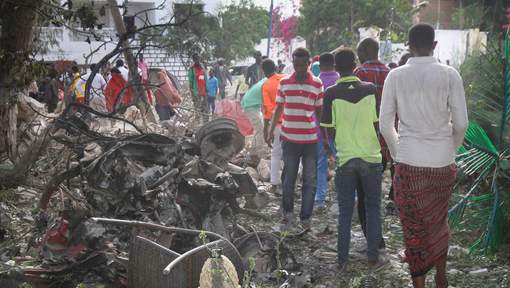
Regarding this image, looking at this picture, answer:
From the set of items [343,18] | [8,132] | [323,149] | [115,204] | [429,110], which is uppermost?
[343,18]

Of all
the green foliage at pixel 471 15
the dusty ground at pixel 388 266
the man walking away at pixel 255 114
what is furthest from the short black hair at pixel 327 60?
the green foliage at pixel 471 15

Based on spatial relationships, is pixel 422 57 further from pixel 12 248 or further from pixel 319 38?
pixel 319 38

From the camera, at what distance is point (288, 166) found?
648 cm

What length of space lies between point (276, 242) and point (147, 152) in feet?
5.42

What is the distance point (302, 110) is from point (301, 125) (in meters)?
0.16

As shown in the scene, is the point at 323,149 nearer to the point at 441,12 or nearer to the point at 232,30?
the point at 232,30

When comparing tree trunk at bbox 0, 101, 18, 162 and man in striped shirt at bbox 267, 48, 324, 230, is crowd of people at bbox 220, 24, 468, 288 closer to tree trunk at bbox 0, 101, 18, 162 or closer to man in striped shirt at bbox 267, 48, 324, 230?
man in striped shirt at bbox 267, 48, 324, 230

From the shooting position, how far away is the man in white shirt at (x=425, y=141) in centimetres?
409

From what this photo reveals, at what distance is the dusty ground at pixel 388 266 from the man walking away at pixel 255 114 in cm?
300

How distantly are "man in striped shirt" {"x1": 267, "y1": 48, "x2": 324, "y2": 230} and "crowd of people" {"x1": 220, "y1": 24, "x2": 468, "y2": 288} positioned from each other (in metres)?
0.01

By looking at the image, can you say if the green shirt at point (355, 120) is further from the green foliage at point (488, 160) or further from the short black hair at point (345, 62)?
the green foliage at point (488, 160)

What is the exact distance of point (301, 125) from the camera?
634 centimetres

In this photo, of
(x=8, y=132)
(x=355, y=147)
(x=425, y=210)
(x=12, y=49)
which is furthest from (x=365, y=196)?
(x=8, y=132)

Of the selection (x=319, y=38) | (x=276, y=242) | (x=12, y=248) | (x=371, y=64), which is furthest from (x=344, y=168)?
(x=319, y=38)
